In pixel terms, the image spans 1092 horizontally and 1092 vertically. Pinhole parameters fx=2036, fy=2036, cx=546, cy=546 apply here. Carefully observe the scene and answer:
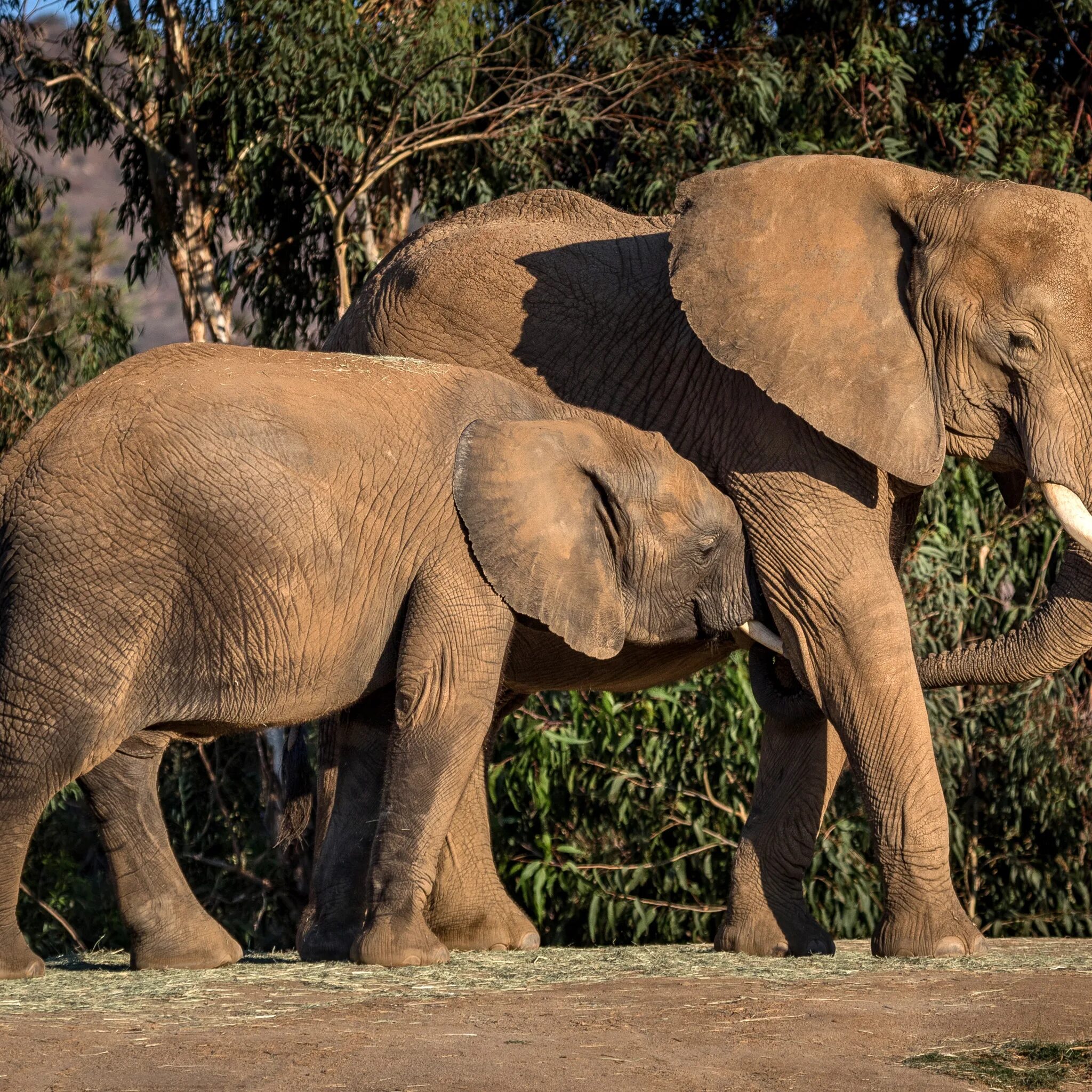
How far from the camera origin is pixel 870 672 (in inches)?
254

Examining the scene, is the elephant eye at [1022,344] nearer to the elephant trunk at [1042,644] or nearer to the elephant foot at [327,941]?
the elephant trunk at [1042,644]

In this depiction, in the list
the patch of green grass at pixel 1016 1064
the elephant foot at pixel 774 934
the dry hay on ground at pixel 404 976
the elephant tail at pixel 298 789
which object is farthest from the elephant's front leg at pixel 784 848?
the patch of green grass at pixel 1016 1064

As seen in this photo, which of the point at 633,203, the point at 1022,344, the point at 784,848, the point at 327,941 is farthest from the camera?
the point at 633,203

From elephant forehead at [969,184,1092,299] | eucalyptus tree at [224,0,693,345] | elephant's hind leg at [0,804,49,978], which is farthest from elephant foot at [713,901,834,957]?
eucalyptus tree at [224,0,693,345]

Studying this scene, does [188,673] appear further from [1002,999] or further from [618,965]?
[1002,999]

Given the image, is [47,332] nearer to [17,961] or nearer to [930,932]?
[17,961]

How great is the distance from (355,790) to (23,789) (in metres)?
1.18

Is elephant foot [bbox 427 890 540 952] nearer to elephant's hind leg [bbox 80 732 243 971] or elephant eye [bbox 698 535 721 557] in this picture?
elephant's hind leg [bbox 80 732 243 971]

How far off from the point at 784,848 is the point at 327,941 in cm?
159

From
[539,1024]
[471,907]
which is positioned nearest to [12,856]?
[539,1024]

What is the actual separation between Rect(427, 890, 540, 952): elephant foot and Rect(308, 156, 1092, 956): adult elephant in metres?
0.10

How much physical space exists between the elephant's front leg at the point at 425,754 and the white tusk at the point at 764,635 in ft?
3.20

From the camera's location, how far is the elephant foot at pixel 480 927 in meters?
7.22

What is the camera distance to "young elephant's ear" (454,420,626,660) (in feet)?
20.5
